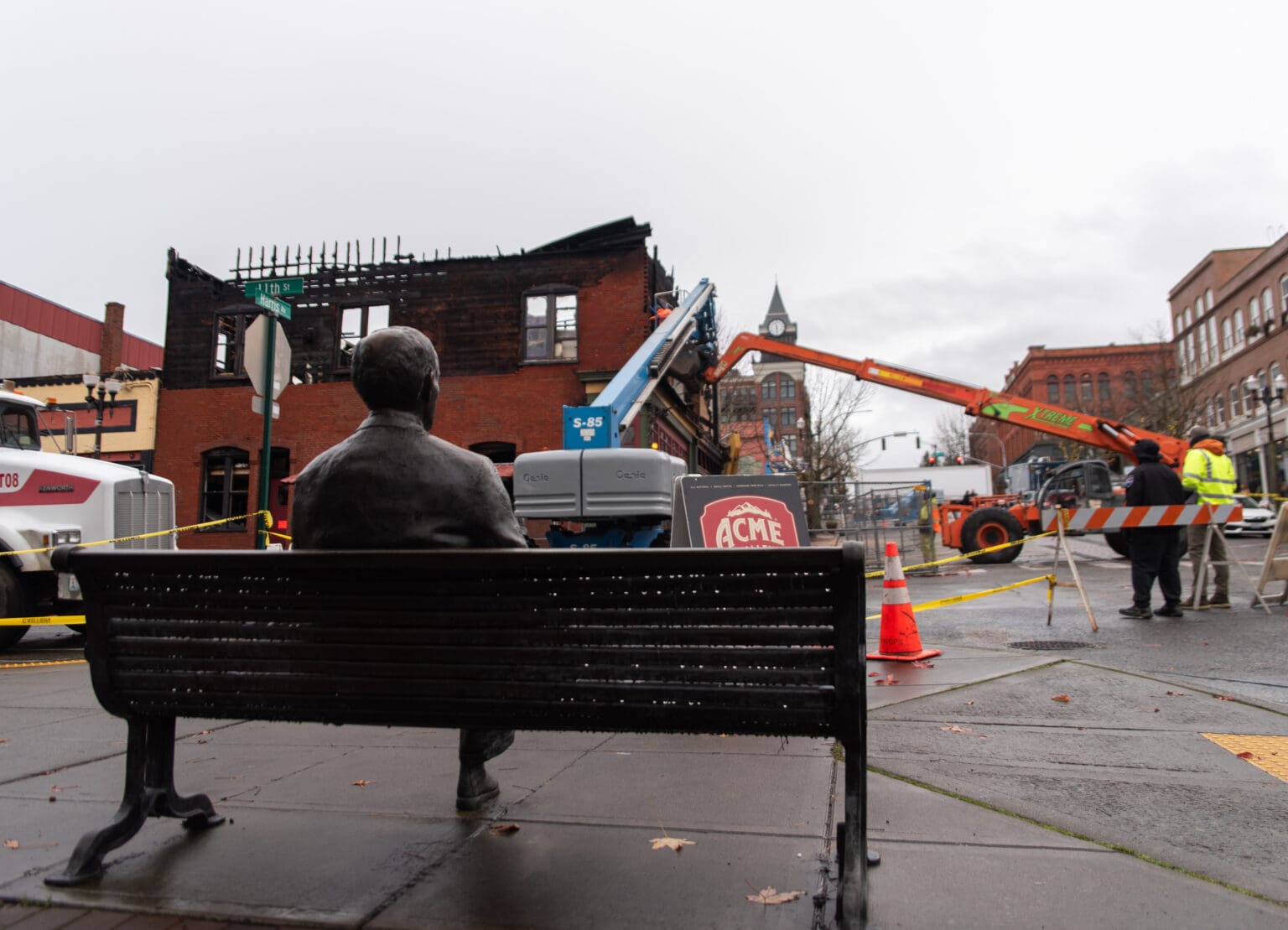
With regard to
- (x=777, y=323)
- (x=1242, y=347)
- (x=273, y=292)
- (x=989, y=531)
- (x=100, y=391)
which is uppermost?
(x=777, y=323)

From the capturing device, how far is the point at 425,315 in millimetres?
24266

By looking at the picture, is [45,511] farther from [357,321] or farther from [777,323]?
[777,323]

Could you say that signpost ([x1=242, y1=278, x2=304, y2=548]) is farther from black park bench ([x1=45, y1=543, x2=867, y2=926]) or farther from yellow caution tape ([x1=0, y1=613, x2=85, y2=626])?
black park bench ([x1=45, y1=543, x2=867, y2=926])

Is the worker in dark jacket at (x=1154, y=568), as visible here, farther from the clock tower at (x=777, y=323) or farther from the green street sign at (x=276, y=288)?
the clock tower at (x=777, y=323)

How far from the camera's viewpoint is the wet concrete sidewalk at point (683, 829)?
87.7 inches

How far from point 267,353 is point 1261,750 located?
819 cm

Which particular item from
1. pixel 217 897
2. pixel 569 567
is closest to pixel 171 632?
pixel 217 897

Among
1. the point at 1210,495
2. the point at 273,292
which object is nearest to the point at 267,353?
the point at 273,292

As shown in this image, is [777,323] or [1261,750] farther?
[777,323]

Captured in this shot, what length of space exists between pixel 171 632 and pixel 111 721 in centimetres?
317

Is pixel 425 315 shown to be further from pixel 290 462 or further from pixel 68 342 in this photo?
pixel 68 342

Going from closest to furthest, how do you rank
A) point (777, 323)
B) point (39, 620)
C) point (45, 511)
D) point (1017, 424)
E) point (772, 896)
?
1. point (772, 896)
2. point (39, 620)
3. point (45, 511)
4. point (1017, 424)
5. point (777, 323)

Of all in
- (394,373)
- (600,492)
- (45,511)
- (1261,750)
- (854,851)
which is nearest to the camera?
(854,851)

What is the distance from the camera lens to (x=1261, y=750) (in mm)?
3736
